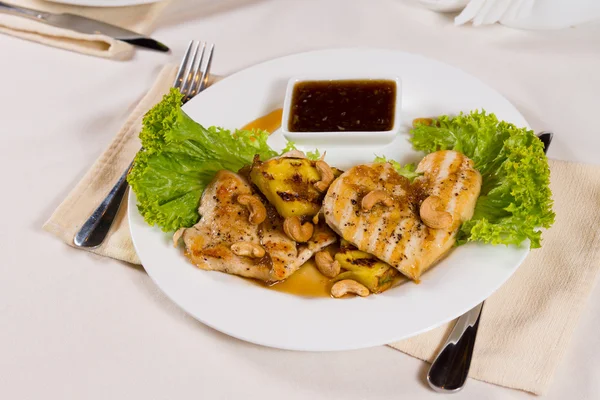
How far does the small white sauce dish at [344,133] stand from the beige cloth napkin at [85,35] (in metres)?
1.83

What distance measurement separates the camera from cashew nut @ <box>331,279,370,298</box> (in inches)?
116

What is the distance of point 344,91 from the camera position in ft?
13.0

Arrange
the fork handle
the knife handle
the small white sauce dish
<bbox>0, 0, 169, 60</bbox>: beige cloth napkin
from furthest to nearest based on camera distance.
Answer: the knife handle < <bbox>0, 0, 169, 60</bbox>: beige cloth napkin < the small white sauce dish < the fork handle

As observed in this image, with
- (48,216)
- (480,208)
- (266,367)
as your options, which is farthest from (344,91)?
(48,216)

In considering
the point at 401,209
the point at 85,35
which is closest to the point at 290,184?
the point at 401,209

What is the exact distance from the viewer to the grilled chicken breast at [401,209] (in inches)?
117

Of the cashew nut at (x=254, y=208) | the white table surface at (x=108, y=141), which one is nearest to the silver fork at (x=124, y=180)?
the white table surface at (x=108, y=141)

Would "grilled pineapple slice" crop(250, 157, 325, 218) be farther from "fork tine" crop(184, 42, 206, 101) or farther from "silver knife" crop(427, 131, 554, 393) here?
"fork tine" crop(184, 42, 206, 101)

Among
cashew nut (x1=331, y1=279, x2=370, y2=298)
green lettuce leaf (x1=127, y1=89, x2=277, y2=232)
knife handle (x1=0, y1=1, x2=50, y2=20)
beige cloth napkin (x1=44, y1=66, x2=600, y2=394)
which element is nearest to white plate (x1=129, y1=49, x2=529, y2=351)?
cashew nut (x1=331, y1=279, x2=370, y2=298)

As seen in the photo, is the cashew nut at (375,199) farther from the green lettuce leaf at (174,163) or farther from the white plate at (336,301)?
the green lettuce leaf at (174,163)

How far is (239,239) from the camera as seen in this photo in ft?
10.6

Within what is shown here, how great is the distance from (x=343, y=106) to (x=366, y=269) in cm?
136

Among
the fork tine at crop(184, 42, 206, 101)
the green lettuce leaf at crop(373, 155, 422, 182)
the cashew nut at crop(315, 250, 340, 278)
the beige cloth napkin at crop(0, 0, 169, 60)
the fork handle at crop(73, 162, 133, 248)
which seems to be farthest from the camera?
the beige cloth napkin at crop(0, 0, 169, 60)

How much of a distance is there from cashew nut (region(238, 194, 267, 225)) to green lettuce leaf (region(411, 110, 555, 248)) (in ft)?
3.65
